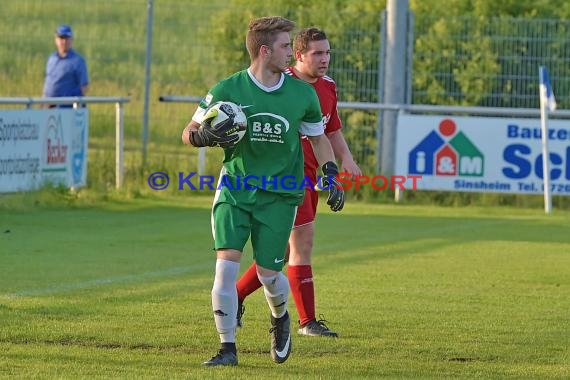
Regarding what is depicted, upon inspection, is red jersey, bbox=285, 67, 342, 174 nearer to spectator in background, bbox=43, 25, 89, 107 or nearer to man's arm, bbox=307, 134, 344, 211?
man's arm, bbox=307, 134, 344, 211

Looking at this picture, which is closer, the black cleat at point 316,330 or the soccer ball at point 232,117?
the soccer ball at point 232,117

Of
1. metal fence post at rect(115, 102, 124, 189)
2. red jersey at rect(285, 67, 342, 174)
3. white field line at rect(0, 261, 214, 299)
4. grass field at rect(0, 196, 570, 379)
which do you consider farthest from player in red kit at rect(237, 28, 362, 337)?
metal fence post at rect(115, 102, 124, 189)

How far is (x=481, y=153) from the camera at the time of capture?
62.6ft

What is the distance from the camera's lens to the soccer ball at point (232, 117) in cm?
736

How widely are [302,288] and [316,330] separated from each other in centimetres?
34

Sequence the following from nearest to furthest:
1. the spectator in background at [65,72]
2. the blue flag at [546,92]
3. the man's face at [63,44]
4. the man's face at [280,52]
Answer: the man's face at [280,52], the blue flag at [546,92], the spectator in background at [65,72], the man's face at [63,44]

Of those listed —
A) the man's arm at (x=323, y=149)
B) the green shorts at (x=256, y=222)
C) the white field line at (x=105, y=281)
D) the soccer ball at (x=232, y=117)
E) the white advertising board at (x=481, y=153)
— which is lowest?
the white field line at (x=105, y=281)

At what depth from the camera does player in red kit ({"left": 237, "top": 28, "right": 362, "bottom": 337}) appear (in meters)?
8.86

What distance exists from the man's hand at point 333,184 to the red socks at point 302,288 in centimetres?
106

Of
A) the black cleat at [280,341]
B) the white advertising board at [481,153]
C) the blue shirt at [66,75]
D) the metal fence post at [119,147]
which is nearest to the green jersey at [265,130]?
the black cleat at [280,341]

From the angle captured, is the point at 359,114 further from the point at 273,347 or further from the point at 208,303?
the point at 273,347

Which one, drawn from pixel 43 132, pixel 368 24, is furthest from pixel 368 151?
pixel 43 132

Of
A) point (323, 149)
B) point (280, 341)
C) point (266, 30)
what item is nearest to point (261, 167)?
point (323, 149)

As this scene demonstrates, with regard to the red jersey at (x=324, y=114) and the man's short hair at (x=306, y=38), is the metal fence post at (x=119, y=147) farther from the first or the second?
the man's short hair at (x=306, y=38)
